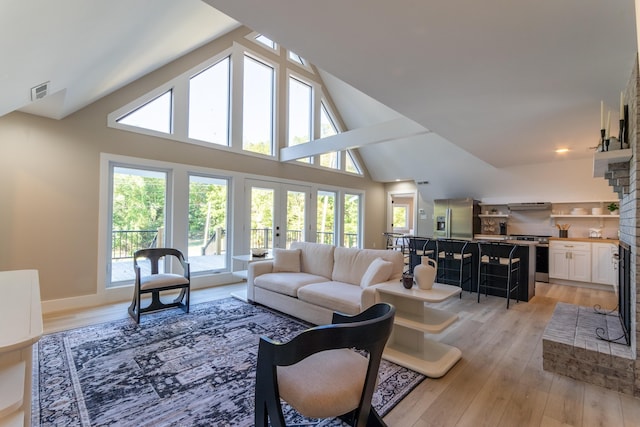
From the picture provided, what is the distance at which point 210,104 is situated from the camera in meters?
5.38

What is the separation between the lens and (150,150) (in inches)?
179

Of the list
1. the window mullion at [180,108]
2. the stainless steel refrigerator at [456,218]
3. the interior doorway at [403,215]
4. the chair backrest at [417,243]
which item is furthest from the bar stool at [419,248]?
the window mullion at [180,108]

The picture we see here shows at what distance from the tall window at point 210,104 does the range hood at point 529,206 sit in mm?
6536

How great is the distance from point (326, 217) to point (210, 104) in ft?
12.9

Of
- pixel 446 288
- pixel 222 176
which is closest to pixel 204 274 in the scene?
pixel 222 176

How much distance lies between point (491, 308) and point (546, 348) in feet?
5.98

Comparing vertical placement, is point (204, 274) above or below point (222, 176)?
below

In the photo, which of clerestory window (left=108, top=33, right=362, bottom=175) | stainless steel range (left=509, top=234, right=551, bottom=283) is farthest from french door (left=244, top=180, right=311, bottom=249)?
stainless steel range (left=509, top=234, right=551, bottom=283)

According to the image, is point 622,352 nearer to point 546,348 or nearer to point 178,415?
point 546,348

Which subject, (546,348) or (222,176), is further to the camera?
(222,176)

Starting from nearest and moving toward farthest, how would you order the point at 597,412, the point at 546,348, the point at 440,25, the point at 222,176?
the point at 440,25 < the point at 597,412 < the point at 546,348 < the point at 222,176

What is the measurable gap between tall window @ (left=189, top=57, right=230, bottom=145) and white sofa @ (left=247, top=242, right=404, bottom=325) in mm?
2663

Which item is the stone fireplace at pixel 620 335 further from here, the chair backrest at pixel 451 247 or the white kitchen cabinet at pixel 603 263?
the white kitchen cabinet at pixel 603 263

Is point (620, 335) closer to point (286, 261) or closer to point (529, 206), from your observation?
point (286, 261)
